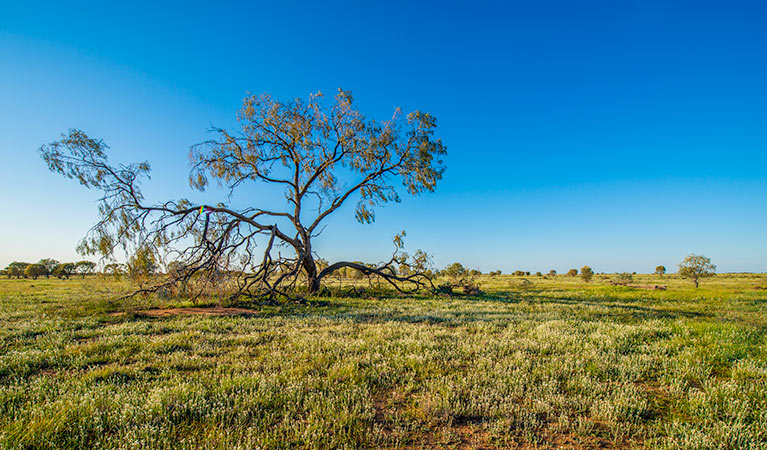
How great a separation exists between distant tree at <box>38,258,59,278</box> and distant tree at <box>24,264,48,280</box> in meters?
0.55

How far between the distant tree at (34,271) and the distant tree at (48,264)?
1.81 ft

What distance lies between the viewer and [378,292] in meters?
23.2

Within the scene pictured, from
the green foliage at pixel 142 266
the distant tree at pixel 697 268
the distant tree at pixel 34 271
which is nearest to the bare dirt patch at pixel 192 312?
the green foliage at pixel 142 266

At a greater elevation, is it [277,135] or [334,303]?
[277,135]

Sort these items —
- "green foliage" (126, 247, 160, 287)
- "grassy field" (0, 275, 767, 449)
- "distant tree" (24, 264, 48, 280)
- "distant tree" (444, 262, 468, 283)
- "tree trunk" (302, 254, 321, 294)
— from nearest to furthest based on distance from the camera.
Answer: "grassy field" (0, 275, 767, 449), "green foliage" (126, 247, 160, 287), "tree trunk" (302, 254, 321, 294), "distant tree" (444, 262, 468, 283), "distant tree" (24, 264, 48, 280)

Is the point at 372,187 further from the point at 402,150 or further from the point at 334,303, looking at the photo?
the point at 334,303

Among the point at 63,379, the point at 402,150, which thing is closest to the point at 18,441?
the point at 63,379

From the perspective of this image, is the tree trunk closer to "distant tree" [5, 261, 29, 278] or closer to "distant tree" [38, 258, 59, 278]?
"distant tree" [38, 258, 59, 278]

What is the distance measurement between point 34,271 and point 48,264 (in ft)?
12.3

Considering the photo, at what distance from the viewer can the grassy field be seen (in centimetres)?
362

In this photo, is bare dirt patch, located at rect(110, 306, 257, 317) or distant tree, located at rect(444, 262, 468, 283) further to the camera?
distant tree, located at rect(444, 262, 468, 283)

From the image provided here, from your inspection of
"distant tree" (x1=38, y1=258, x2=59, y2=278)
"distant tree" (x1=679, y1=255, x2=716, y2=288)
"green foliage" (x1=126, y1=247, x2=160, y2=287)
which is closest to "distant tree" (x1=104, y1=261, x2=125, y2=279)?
"green foliage" (x1=126, y1=247, x2=160, y2=287)

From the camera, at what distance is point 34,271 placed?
65375 mm

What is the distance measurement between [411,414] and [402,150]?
20503 millimetres
